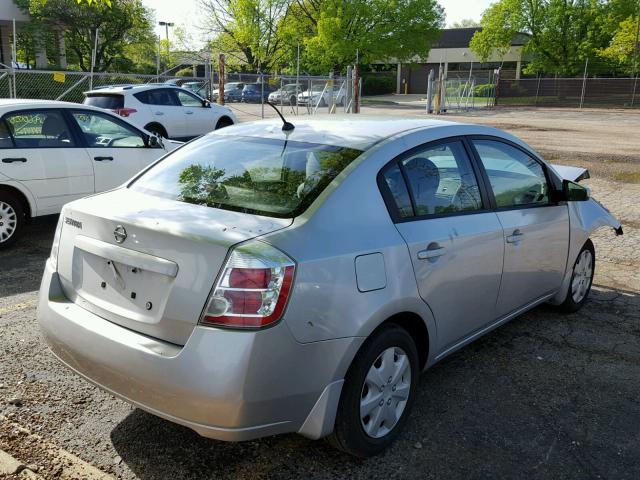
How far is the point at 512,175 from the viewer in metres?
4.21

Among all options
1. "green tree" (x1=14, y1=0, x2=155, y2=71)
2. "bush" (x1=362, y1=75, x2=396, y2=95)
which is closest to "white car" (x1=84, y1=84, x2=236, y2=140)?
"green tree" (x1=14, y1=0, x2=155, y2=71)

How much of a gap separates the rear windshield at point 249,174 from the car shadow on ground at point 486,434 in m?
1.22

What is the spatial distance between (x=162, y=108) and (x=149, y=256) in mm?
13525

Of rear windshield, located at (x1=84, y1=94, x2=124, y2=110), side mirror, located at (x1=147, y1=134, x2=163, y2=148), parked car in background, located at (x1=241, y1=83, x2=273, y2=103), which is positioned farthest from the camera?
parked car in background, located at (x1=241, y1=83, x2=273, y2=103)

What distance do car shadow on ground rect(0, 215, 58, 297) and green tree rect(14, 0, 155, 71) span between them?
3432 cm

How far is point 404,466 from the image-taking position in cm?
297

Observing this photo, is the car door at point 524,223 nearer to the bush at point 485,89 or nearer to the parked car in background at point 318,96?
the parked car in background at point 318,96

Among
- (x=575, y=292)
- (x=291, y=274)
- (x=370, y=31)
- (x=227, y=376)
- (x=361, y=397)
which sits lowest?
(x=575, y=292)

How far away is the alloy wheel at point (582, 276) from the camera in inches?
195

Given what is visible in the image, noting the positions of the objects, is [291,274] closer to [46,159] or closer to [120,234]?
[120,234]

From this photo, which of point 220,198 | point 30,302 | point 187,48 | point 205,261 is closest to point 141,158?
point 30,302

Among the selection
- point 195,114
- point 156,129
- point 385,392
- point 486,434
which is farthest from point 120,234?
point 195,114

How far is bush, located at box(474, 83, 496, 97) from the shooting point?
4141 cm

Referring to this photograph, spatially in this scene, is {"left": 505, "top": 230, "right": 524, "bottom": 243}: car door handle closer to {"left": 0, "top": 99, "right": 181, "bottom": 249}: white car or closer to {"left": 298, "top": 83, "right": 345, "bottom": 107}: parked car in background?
{"left": 0, "top": 99, "right": 181, "bottom": 249}: white car
